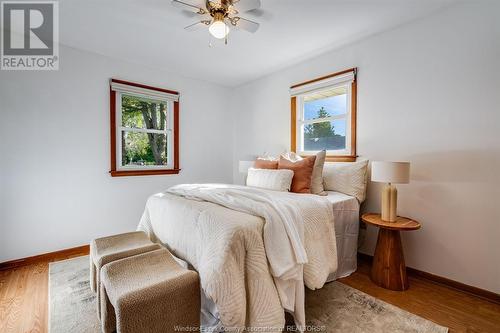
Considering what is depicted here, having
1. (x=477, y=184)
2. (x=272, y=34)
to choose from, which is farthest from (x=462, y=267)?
(x=272, y=34)

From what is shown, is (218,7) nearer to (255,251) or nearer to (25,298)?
(255,251)

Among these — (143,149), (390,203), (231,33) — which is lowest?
(390,203)

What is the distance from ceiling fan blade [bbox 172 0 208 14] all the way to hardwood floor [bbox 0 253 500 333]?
100 inches

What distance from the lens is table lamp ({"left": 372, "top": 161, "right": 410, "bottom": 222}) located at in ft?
6.63

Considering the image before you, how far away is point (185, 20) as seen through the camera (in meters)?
2.33

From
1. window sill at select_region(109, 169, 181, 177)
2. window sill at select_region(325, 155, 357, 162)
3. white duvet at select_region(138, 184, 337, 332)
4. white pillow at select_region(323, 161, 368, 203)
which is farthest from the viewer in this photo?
window sill at select_region(109, 169, 181, 177)

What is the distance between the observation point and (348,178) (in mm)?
2535

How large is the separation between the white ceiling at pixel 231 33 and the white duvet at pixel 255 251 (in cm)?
175

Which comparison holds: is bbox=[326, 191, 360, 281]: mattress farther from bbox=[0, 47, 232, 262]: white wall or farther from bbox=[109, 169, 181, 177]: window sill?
bbox=[0, 47, 232, 262]: white wall

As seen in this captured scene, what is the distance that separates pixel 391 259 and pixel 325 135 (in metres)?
1.66

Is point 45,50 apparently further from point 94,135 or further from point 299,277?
point 299,277

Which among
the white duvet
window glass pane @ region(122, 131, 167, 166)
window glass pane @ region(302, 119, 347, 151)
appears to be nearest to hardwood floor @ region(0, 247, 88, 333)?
the white duvet

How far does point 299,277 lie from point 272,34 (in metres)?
2.40

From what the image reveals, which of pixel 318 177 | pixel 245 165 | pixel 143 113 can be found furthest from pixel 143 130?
pixel 318 177
